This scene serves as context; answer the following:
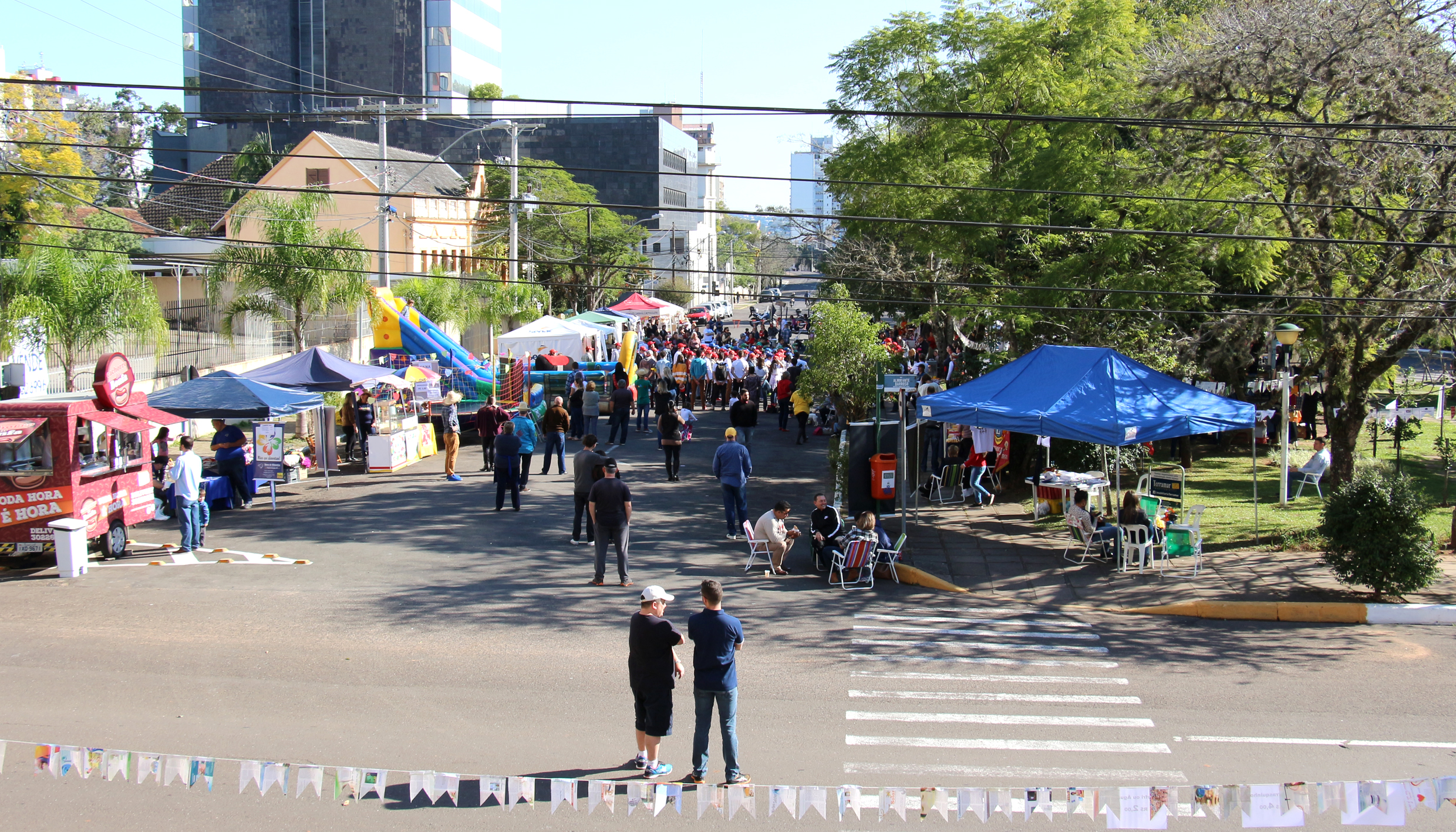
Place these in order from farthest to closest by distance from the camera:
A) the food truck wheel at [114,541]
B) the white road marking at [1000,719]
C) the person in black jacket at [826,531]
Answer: the food truck wheel at [114,541], the person in black jacket at [826,531], the white road marking at [1000,719]

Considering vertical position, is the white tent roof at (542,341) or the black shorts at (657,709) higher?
the white tent roof at (542,341)

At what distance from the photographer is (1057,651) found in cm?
1115

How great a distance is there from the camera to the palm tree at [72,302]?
22.0 metres

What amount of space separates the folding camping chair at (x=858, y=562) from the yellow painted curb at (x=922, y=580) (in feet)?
1.64

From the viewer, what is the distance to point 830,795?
23.8ft

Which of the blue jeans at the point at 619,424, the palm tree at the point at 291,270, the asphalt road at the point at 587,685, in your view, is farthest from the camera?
the palm tree at the point at 291,270

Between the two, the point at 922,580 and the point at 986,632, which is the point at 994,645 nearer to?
the point at 986,632

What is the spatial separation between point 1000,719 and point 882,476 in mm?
8097

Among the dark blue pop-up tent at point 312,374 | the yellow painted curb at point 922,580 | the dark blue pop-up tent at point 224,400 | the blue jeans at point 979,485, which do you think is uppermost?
the dark blue pop-up tent at point 312,374

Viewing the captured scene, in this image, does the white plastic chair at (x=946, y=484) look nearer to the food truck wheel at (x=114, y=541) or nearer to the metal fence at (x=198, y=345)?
the food truck wheel at (x=114, y=541)

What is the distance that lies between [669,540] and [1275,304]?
11.9m

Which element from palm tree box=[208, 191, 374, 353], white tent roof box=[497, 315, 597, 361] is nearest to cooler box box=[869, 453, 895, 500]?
white tent roof box=[497, 315, 597, 361]

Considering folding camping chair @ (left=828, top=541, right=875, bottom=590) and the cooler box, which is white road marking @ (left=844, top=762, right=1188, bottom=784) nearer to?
folding camping chair @ (left=828, top=541, right=875, bottom=590)

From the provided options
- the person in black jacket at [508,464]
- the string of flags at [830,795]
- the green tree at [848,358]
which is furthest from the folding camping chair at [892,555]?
the green tree at [848,358]
